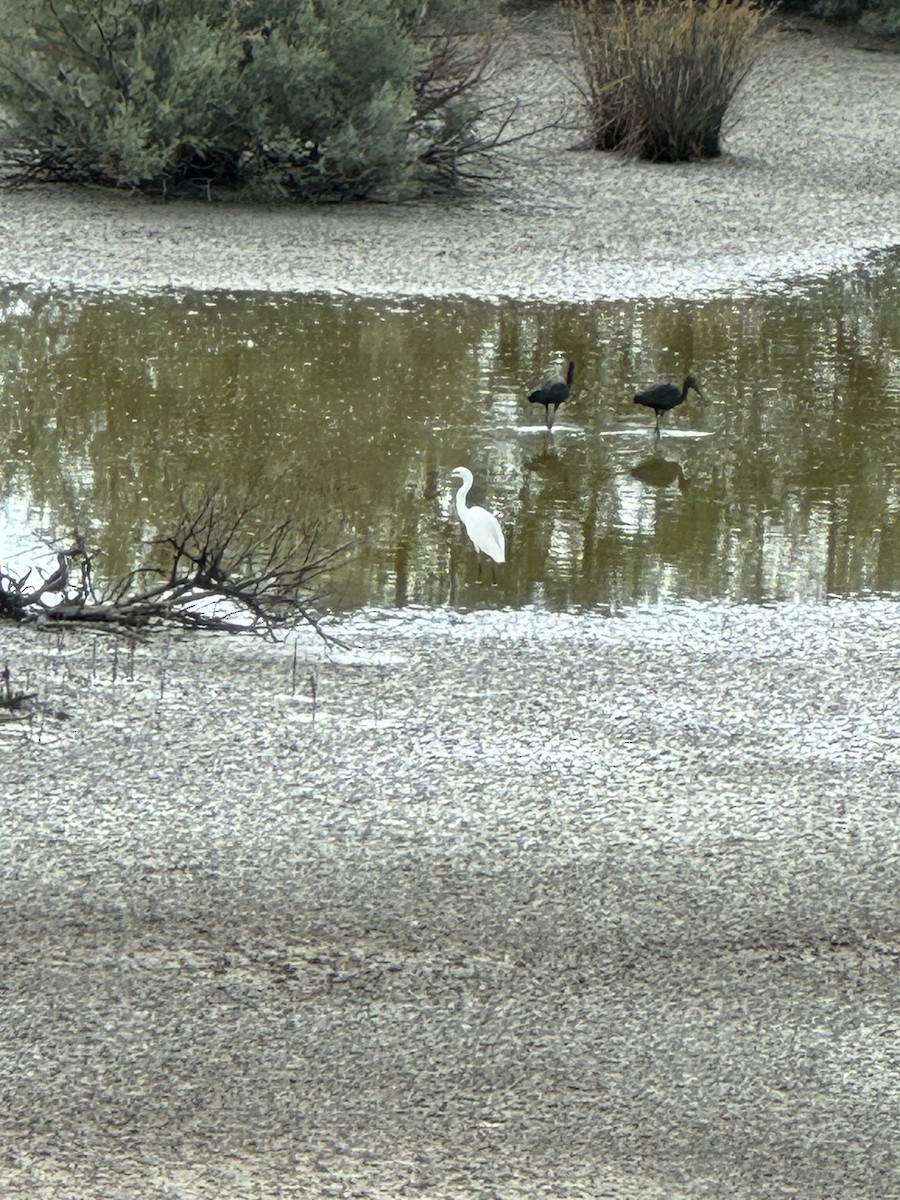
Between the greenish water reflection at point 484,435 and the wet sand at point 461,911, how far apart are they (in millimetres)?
719

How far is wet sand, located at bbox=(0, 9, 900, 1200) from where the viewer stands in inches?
160

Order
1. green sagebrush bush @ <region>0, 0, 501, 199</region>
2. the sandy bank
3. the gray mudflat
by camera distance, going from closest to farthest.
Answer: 1. the gray mudflat
2. the sandy bank
3. green sagebrush bush @ <region>0, 0, 501, 199</region>

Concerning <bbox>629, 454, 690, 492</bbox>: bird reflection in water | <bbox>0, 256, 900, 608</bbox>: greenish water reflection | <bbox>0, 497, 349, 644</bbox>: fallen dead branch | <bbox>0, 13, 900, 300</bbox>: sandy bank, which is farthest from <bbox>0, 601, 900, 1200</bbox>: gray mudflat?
<bbox>0, 13, 900, 300</bbox>: sandy bank

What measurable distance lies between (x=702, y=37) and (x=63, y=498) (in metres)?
9.82

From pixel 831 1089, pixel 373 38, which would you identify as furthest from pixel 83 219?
pixel 831 1089

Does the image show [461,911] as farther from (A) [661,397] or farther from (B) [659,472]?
(A) [661,397]

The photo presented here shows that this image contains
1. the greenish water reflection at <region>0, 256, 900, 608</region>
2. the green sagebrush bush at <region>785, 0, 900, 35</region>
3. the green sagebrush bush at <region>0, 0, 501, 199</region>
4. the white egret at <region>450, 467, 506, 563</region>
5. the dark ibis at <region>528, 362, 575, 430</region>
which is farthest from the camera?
the green sagebrush bush at <region>785, 0, 900, 35</region>

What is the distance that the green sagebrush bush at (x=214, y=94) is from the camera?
14.9 meters

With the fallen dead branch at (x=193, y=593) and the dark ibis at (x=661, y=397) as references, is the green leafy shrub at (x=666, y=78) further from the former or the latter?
the fallen dead branch at (x=193, y=593)

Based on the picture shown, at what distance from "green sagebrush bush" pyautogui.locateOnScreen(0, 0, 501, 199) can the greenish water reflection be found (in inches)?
122

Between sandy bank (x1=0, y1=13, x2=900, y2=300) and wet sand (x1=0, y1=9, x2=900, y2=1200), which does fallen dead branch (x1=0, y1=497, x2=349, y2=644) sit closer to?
wet sand (x1=0, y1=9, x2=900, y2=1200)

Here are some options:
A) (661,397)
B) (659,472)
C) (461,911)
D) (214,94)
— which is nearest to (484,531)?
(659,472)

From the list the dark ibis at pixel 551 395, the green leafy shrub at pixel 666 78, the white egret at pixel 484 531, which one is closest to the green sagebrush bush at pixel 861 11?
the green leafy shrub at pixel 666 78

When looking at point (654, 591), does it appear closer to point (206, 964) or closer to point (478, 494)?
point (478, 494)
